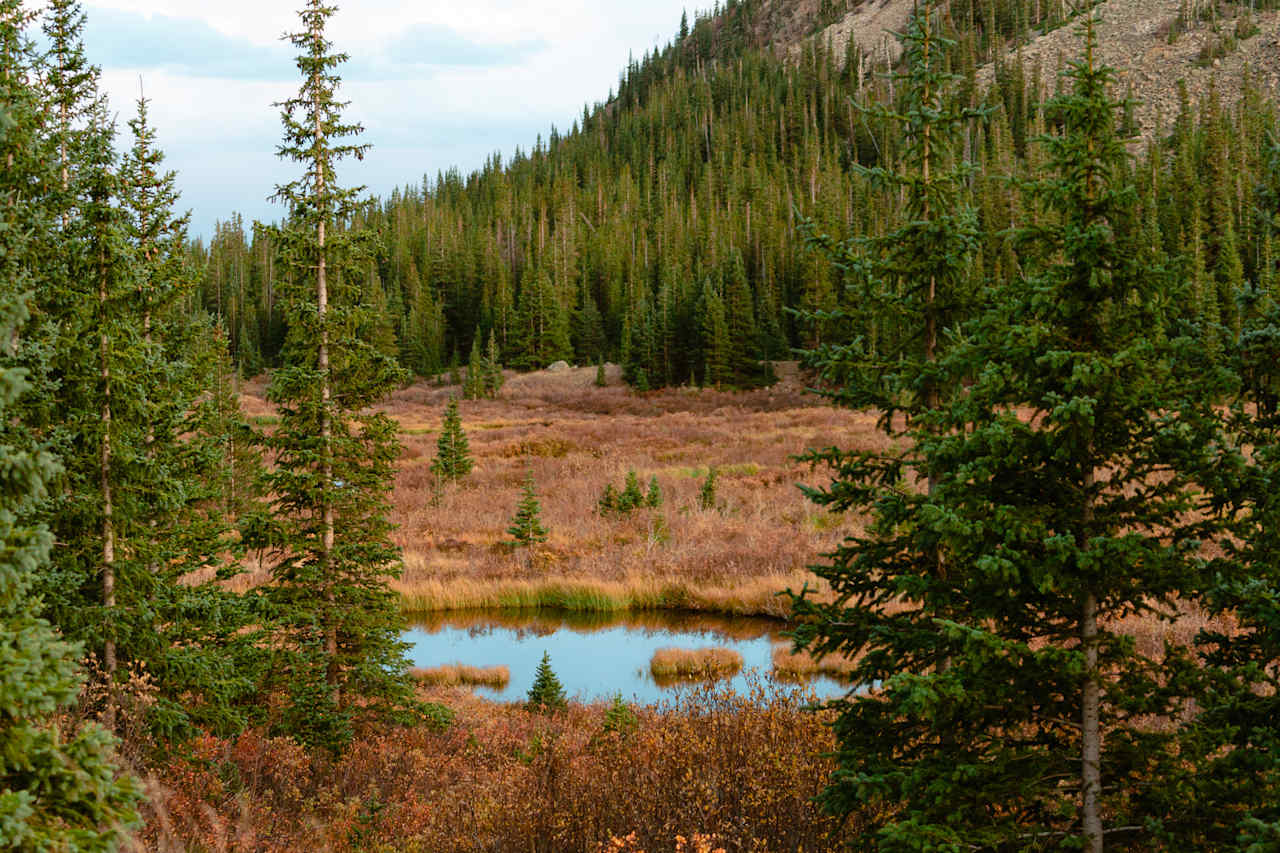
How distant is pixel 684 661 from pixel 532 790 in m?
10.1

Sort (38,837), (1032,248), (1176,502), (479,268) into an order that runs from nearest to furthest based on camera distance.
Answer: (38,837), (1176,502), (1032,248), (479,268)

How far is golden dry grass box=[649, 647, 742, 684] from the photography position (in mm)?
16562

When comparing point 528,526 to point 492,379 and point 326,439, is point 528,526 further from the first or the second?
point 492,379

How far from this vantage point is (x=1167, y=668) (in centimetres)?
514

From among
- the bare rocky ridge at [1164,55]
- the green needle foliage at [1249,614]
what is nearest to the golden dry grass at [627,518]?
the green needle foliage at [1249,614]

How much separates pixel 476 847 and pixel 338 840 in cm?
142

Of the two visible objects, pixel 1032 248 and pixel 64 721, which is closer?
pixel 1032 248

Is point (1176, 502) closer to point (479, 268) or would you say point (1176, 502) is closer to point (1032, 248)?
point (1032, 248)

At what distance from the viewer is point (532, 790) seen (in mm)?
7414

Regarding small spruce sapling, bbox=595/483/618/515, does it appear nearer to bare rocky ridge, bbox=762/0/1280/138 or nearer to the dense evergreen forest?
the dense evergreen forest

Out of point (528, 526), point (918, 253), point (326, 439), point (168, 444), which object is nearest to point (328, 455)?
point (326, 439)

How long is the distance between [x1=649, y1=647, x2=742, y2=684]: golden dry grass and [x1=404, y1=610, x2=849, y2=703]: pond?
0.69ft

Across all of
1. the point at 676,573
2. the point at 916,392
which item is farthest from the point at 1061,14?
the point at 916,392

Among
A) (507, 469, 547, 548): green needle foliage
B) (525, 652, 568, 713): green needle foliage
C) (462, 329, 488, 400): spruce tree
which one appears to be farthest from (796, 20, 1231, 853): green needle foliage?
(462, 329, 488, 400): spruce tree
